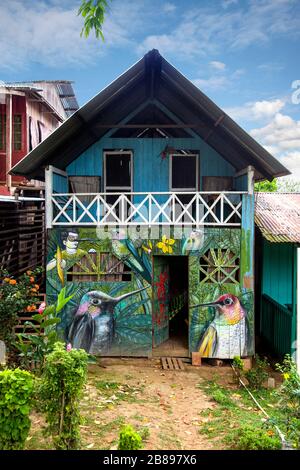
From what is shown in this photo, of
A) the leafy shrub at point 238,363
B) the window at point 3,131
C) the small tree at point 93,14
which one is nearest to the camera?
the small tree at point 93,14

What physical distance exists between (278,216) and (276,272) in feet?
5.92

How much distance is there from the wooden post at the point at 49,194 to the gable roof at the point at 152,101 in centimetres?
42

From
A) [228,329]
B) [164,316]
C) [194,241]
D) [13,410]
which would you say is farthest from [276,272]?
[13,410]

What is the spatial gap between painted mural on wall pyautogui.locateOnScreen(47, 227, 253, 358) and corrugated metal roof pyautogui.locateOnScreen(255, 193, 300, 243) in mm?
1096

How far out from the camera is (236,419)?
22.1 feet

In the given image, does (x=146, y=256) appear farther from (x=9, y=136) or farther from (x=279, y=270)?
(x=9, y=136)


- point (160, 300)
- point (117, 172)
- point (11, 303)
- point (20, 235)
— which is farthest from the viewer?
point (20, 235)

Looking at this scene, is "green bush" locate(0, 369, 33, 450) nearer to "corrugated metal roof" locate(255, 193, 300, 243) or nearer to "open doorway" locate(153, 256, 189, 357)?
"open doorway" locate(153, 256, 189, 357)

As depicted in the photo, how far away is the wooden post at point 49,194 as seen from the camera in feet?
31.3

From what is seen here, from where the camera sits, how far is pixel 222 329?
956cm

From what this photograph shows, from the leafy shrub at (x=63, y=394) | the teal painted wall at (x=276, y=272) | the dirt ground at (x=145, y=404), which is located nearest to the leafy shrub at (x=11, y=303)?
the dirt ground at (x=145, y=404)

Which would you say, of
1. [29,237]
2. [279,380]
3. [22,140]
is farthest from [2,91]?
[279,380]

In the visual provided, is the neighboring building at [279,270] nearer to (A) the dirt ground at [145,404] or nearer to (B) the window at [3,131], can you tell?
(A) the dirt ground at [145,404]
